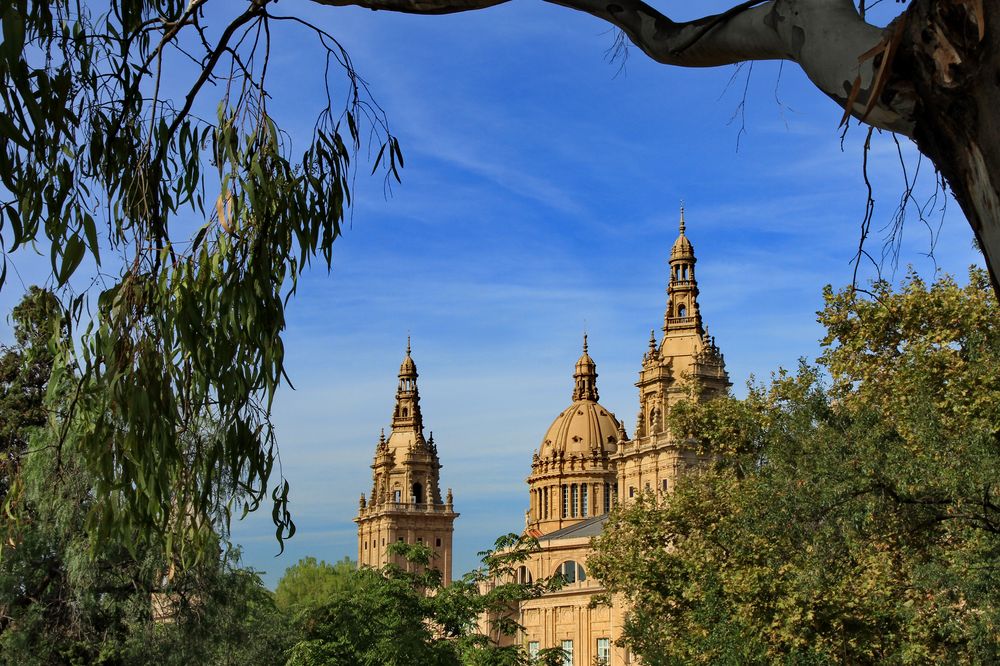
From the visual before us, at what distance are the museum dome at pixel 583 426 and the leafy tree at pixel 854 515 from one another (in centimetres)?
10090

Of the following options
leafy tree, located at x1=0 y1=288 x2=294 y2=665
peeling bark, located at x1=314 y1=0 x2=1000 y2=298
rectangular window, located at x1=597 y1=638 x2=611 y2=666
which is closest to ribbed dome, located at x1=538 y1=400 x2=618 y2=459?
rectangular window, located at x1=597 y1=638 x2=611 y2=666

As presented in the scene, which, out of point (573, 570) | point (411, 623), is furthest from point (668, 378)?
point (411, 623)

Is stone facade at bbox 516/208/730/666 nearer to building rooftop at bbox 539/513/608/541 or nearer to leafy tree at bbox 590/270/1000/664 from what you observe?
building rooftop at bbox 539/513/608/541

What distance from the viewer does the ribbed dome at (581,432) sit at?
135 metres

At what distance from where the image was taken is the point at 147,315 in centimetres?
874

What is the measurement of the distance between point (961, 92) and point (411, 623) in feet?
97.3

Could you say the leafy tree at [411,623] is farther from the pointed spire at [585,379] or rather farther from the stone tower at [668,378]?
the pointed spire at [585,379]

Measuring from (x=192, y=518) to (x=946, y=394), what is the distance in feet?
67.5

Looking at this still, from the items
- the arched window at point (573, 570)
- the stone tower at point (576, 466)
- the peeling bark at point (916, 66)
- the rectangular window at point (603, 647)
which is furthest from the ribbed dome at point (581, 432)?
the peeling bark at point (916, 66)

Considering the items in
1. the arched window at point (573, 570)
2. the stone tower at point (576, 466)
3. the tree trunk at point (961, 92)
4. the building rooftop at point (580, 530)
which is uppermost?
the stone tower at point (576, 466)

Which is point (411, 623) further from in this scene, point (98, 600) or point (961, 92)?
point (961, 92)

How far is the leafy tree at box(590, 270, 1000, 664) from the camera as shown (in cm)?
2312

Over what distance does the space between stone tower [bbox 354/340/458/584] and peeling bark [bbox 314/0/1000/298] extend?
14165 cm

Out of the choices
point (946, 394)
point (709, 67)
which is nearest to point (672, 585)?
point (946, 394)
